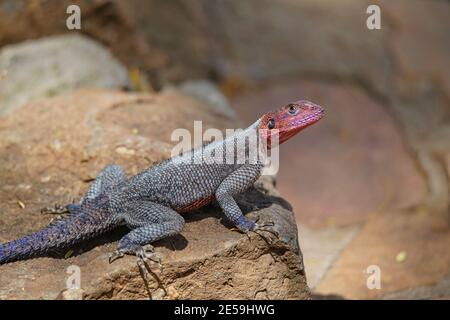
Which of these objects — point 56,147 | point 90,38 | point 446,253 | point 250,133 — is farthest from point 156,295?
point 90,38

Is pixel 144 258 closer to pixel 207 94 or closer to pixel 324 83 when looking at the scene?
pixel 207 94

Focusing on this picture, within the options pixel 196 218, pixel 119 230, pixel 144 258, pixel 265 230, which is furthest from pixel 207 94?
pixel 144 258

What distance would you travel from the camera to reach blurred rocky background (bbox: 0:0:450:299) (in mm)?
7648

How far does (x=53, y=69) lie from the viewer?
8.34 metres

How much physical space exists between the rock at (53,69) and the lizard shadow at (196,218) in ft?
10.9

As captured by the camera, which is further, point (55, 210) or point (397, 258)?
point (397, 258)

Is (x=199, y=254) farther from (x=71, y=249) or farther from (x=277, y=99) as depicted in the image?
(x=277, y=99)

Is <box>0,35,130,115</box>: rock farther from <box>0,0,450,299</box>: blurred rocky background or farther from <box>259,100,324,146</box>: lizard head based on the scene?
<box>259,100,324,146</box>: lizard head

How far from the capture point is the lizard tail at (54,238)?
4875 mm

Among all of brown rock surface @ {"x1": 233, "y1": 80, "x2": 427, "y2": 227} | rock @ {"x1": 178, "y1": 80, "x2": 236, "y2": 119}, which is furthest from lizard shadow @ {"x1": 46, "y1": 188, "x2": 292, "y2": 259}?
rock @ {"x1": 178, "y1": 80, "x2": 236, "y2": 119}

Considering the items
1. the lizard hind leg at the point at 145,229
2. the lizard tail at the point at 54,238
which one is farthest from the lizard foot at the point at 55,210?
the lizard hind leg at the point at 145,229

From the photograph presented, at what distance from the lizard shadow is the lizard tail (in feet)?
0.30

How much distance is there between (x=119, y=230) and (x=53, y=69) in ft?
12.2

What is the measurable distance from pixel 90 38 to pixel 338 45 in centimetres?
464
